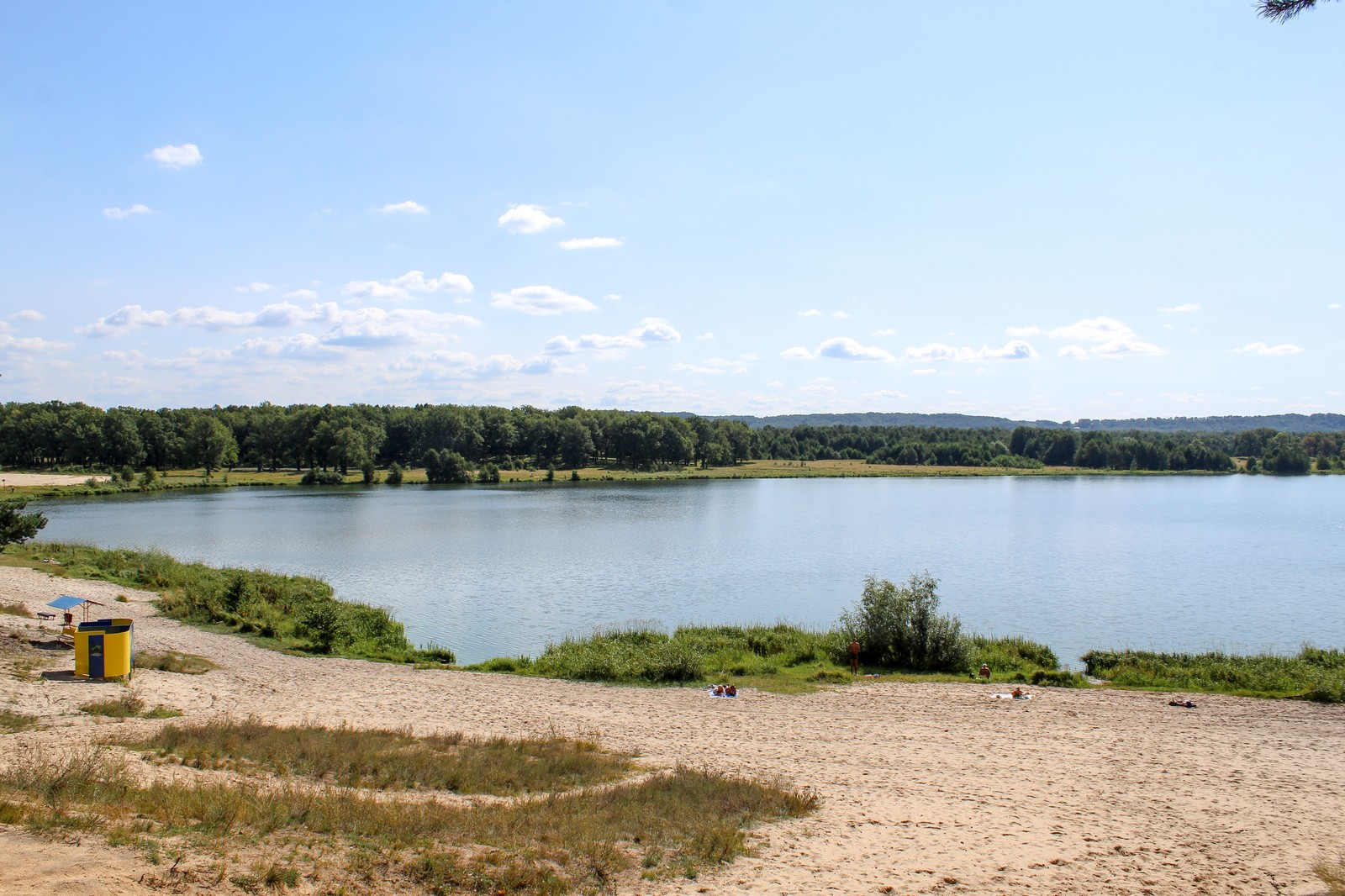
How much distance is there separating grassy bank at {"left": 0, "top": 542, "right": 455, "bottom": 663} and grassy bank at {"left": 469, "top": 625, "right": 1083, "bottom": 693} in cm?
413

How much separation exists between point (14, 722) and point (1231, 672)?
2643cm

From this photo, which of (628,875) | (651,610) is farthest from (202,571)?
(628,875)

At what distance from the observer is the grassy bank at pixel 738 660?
22.4 meters

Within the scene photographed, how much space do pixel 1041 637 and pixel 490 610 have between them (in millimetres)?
20770

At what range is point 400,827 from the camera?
29.5ft

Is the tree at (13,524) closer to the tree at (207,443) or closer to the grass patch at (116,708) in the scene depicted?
the grass patch at (116,708)

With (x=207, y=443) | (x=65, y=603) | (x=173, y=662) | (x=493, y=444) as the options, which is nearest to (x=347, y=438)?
(x=207, y=443)

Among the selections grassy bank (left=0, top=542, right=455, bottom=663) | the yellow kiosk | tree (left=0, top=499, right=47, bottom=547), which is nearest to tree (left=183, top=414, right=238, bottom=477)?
grassy bank (left=0, top=542, right=455, bottom=663)

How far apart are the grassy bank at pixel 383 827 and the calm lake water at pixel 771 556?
17090mm

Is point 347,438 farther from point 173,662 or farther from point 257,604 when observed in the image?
point 173,662

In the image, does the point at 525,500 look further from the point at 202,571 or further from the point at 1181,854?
the point at 1181,854

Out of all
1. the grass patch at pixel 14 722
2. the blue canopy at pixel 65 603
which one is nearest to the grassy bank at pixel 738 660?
the blue canopy at pixel 65 603

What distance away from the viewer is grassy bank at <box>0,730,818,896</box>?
7742 mm

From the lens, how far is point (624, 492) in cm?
9962
